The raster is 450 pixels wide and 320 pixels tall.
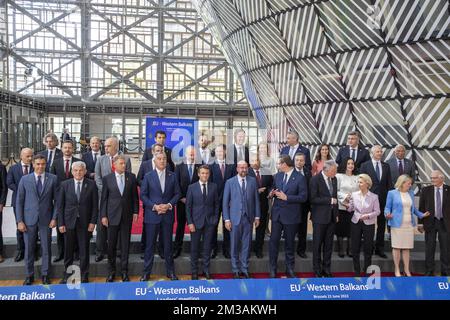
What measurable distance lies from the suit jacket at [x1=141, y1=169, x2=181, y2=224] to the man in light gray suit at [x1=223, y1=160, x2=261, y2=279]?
79 centimetres

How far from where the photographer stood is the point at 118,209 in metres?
6.48

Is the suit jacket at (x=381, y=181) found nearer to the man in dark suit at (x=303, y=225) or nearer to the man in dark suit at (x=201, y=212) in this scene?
the man in dark suit at (x=303, y=225)

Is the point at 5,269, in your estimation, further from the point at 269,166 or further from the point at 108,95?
the point at 108,95

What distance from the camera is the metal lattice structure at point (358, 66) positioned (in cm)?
1096

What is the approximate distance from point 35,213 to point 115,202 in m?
1.12

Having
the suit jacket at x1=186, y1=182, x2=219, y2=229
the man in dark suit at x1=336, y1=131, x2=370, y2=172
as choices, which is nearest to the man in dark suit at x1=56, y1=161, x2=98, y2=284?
the suit jacket at x1=186, y1=182, x2=219, y2=229

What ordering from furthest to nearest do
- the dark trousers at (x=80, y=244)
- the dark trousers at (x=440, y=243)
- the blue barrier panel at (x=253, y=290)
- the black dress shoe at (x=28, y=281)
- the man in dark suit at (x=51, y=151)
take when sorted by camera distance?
the man in dark suit at (x=51, y=151), the dark trousers at (x=440, y=243), the dark trousers at (x=80, y=244), the black dress shoe at (x=28, y=281), the blue barrier panel at (x=253, y=290)

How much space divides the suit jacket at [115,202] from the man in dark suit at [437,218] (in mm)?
4486

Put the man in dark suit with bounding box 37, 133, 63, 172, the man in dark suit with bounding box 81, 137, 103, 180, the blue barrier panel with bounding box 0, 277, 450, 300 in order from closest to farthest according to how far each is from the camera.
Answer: the blue barrier panel with bounding box 0, 277, 450, 300
the man in dark suit with bounding box 37, 133, 63, 172
the man in dark suit with bounding box 81, 137, 103, 180

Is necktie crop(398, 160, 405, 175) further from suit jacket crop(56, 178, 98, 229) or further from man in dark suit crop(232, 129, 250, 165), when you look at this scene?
suit jacket crop(56, 178, 98, 229)

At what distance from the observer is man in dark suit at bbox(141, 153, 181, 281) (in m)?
6.56

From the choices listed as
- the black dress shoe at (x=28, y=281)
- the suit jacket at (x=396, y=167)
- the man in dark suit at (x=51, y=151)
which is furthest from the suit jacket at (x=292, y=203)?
the man in dark suit at (x=51, y=151)

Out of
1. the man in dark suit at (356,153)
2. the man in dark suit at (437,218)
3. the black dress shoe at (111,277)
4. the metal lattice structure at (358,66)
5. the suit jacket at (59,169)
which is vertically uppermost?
the metal lattice structure at (358,66)
